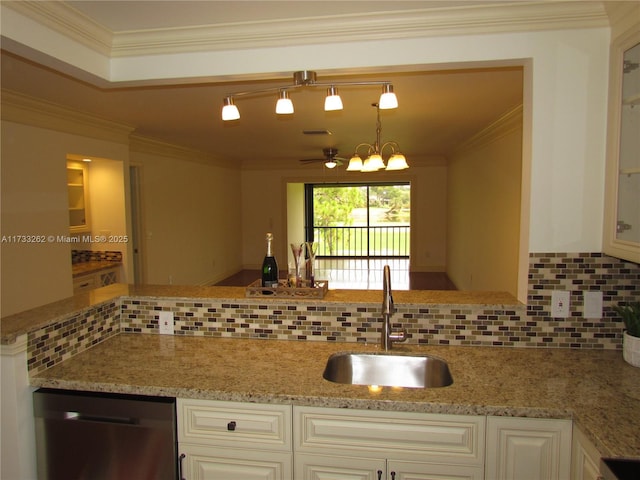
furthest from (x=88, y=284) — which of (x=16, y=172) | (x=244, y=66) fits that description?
(x=244, y=66)

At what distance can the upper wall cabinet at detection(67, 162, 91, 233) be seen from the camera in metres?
4.90

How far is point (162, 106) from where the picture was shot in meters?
3.78

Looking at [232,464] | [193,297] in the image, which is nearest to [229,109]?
[193,297]

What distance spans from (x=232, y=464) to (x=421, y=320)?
103 cm

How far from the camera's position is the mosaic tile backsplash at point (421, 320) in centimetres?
191

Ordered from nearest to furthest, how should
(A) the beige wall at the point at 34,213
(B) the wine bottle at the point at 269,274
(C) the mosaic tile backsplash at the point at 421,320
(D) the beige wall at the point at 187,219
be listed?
(C) the mosaic tile backsplash at the point at 421,320 < (B) the wine bottle at the point at 269,274 < (A) the beige wall at the point at 34,213 < (D) the beige wall at the point at 187,219

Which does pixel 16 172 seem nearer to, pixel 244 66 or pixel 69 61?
pixel 69 61

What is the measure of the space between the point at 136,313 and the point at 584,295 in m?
2.19

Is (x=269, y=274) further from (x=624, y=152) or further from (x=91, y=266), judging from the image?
(x=91, y=266)

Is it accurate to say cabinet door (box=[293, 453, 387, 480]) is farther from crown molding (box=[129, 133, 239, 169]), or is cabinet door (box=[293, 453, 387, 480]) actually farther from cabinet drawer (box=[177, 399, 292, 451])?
crown molding (box=[129, 133, 239, 169])

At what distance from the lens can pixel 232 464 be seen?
5.38ft

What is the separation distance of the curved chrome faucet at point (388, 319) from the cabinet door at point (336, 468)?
54 centimetres

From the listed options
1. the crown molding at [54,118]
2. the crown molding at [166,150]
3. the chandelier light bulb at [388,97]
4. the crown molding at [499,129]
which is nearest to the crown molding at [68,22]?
the chandelier light bulb at [388,97]

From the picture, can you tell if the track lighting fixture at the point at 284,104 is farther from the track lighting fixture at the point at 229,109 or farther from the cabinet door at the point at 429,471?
the cabinet door at the point at 429,471
